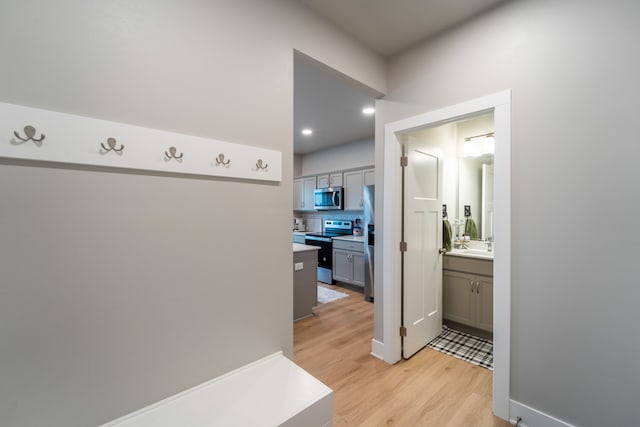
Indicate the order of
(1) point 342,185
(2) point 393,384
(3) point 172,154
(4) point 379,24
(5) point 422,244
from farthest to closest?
(1) point 342,185 → (5) point 422,244 → (2) point 393,384 → (4) point 379,24 → (3) point 172,154

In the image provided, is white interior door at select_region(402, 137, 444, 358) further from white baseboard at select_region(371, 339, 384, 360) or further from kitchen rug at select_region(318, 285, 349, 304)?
kitchen rug at select_region(318, 285, 349, 304)

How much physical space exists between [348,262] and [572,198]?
328cm

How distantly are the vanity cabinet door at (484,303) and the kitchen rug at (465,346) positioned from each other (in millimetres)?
172

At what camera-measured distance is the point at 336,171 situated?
16.7ft

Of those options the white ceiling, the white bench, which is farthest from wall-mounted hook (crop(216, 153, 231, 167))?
the white bench

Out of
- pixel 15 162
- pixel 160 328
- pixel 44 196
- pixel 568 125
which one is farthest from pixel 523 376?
pixel 15 162

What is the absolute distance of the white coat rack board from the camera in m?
0.86

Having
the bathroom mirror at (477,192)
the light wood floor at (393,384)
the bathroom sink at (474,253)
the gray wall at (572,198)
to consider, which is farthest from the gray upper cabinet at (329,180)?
the gray wall at (572,198)

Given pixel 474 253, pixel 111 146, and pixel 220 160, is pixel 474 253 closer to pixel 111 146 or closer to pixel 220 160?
pixel 220 160

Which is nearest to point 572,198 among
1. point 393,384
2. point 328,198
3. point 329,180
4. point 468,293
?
point 468,293

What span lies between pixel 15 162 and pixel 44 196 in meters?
0.13

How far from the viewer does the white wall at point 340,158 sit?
190 inches

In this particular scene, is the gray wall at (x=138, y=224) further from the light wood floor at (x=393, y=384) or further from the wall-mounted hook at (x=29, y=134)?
the light wood floor at (x=393, y=384)

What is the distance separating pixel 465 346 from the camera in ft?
8.39
